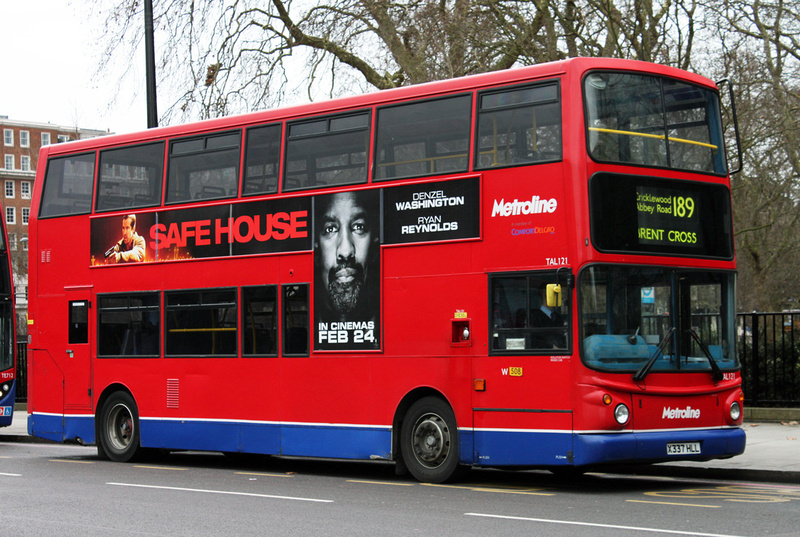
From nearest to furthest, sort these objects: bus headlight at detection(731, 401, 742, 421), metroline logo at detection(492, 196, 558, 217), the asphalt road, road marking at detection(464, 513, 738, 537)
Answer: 1. road marking at detection(464, 513, 738, 537)
2. the asphalt road
3. metroline logo at detection(492, 196, 558, 217)
4. bus headlight at detection(731, 401, 742, 421)

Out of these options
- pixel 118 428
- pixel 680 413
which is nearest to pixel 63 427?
pixel 118 428

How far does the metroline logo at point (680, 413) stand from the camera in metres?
11.4

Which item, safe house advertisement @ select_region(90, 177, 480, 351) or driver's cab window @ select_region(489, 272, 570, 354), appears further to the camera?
safe house advertisement @ select_region(90, 177, 480, 351)

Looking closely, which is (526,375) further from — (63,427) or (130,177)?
(63,427)

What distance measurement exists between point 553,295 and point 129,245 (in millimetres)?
7213

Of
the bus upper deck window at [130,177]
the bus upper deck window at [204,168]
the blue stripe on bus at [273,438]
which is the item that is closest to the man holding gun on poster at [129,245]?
the bus upper deck window at [130,177]

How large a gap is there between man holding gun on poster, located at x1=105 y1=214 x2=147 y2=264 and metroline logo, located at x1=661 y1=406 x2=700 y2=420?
794 cm

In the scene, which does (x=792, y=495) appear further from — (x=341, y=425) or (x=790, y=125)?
(x=790, y=125)

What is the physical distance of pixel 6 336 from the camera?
2150cm

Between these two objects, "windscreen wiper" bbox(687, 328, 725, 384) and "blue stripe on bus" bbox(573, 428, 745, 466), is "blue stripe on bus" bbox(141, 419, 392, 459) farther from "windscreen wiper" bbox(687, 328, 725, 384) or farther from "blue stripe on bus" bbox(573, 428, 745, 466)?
"windscreen wiper" bbox(687, 328, 725, 384)

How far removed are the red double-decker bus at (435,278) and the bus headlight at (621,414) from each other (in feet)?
0.09

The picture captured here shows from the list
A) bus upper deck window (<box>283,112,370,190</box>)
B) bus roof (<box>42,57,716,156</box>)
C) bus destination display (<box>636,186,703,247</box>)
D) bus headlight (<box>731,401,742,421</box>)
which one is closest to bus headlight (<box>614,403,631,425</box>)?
bus headlight (<box>731,401,742,421</box>)

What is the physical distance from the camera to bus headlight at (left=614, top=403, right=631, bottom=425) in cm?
1109

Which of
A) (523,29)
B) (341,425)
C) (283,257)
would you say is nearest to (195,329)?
(283,257)
